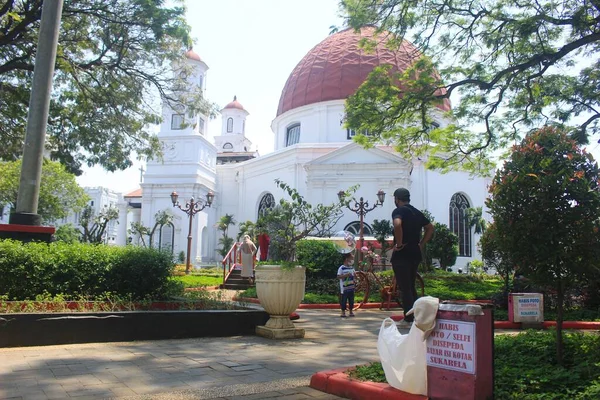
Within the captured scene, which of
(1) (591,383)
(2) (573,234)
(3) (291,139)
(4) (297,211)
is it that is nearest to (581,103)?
(4) (297,211)

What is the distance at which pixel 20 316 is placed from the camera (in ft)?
18.2

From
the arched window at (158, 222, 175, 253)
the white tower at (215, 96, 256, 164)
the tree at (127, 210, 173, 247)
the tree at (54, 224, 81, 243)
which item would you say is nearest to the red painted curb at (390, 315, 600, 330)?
the tree at (127, 210, 173, 247)

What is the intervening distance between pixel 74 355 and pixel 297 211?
3.48m

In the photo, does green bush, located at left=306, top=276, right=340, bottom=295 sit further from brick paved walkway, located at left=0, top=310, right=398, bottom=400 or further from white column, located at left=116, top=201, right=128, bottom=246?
white column, located at left=116, top=201, right=128, bottom=246

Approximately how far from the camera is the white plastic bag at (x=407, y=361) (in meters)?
3.59

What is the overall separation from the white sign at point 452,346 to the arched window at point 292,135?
32909mm

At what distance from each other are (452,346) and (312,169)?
2747cm

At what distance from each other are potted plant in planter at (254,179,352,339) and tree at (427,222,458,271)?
17.3 m

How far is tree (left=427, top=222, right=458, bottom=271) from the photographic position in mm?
23587

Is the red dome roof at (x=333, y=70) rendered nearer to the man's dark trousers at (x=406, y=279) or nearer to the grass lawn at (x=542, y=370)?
the man's dark trousers at (x=406, y=279)

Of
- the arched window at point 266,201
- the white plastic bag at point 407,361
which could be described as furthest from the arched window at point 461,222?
the white plastic bag at point 407,361

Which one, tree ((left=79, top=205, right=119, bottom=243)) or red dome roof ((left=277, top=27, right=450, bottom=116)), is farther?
tree ((left=79, top=205, right=119, bottom=243))

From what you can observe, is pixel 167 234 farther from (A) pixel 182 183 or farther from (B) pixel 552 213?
(B) pixel 552 213

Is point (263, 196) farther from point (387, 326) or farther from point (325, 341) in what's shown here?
point (387, 326)
